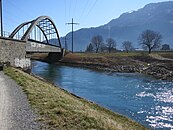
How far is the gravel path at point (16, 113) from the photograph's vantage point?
393 inches

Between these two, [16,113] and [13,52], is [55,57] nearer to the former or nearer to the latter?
[13,52]

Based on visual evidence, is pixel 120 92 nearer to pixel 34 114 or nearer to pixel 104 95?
pixel 104 95

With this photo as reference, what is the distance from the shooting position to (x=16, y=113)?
1194 cm

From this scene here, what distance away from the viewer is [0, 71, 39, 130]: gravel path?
32.8ft

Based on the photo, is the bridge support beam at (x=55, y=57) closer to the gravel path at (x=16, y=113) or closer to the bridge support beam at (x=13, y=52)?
the bridge support beam at (x=13, y=52)

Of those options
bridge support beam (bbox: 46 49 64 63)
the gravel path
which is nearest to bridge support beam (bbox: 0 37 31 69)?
the gravel path

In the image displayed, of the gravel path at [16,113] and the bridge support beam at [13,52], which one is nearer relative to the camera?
the gravel path at [16,113]

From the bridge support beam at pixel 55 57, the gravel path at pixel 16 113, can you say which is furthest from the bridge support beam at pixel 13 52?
the bridge support beam at pixel 55 57

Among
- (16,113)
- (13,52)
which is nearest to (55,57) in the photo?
(13,52)

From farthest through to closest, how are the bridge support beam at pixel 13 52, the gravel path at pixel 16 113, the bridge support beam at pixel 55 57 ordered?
the bridge support beam at pixel 55 57, the bridge support beam at pixel 13 52, the gravel path at pixel 16 113

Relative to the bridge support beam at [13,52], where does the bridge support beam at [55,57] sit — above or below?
below

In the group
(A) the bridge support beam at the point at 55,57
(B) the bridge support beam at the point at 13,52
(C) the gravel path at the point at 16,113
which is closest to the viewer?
(C) the gravel path at the point at 16,113

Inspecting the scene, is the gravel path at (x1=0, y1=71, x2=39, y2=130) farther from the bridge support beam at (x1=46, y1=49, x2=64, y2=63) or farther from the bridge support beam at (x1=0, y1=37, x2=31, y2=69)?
the bridge support beam at (x1=46, y1=49, x2=64, y2=63)

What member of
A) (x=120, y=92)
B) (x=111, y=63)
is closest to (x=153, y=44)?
(x=111, y=63)
